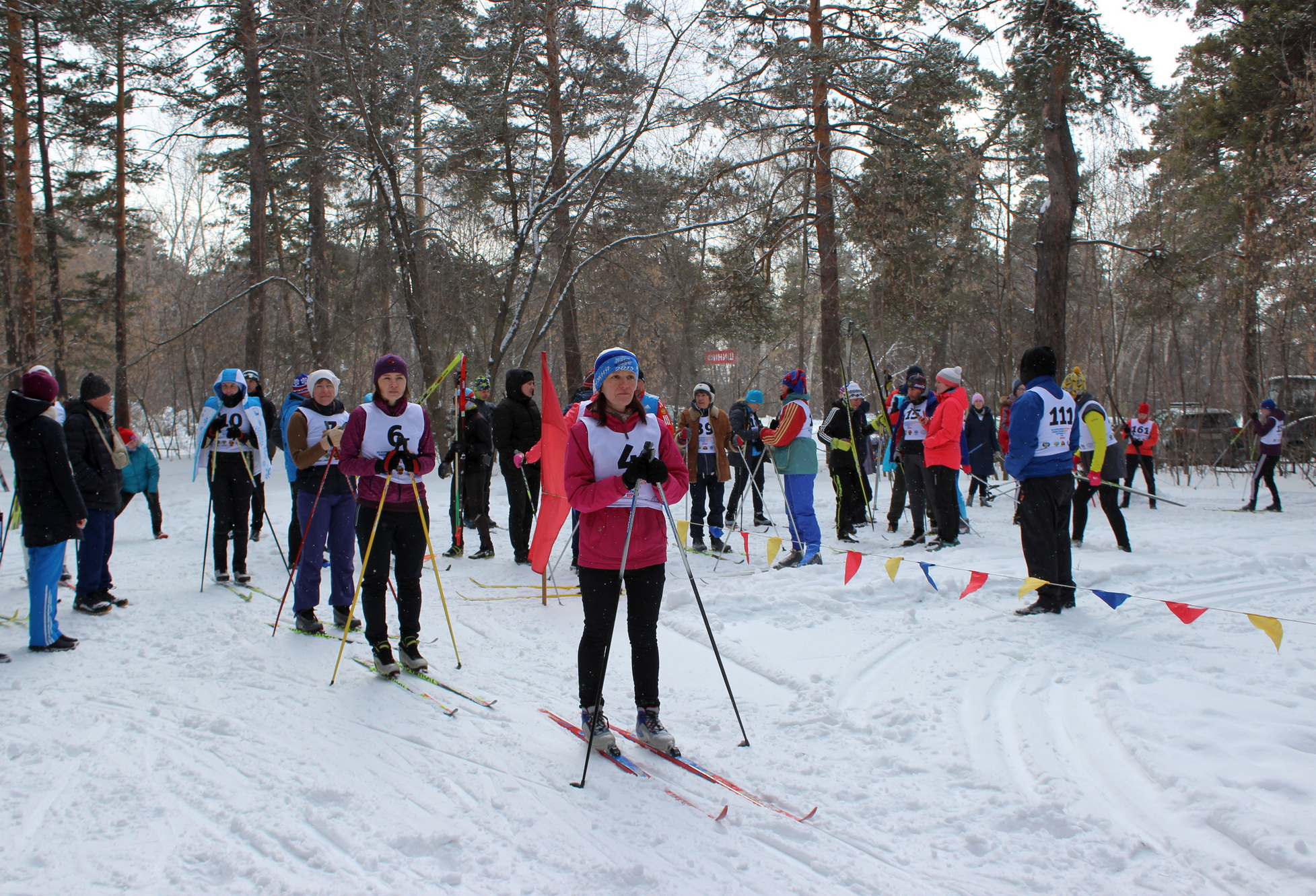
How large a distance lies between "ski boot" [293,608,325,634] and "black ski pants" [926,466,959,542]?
250 inches

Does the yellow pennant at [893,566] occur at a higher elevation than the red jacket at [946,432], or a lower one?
lower

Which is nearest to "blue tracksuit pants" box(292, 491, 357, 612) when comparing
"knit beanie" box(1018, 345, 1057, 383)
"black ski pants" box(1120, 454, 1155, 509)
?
"knit beanie" box(1018, 345, 1057, 383)

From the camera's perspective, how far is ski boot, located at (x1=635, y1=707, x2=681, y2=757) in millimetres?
3434

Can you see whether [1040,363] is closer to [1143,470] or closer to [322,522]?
[322,522]

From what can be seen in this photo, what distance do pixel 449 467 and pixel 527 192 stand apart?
832 centimetres

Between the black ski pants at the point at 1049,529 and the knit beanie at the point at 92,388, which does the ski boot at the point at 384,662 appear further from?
the black ski pants at the point at 1049,529

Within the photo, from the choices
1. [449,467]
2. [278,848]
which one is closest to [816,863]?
[278,848]

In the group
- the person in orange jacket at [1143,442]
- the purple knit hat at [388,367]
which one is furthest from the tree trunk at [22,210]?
the person in orange jacket at [1143,442]

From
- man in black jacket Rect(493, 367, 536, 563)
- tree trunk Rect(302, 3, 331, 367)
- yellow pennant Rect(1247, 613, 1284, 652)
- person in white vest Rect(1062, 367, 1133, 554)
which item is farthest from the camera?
tree trunk Rect(302, 3, 331, 367)

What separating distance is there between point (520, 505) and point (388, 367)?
363 cm

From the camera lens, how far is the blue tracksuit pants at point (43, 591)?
4934 millimetres

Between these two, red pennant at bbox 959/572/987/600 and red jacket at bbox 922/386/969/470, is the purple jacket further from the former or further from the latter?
red jacket at bbox 922/386/969/470

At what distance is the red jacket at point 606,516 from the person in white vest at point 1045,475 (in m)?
3.52

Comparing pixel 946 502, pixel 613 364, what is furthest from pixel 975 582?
pixel 613 364
